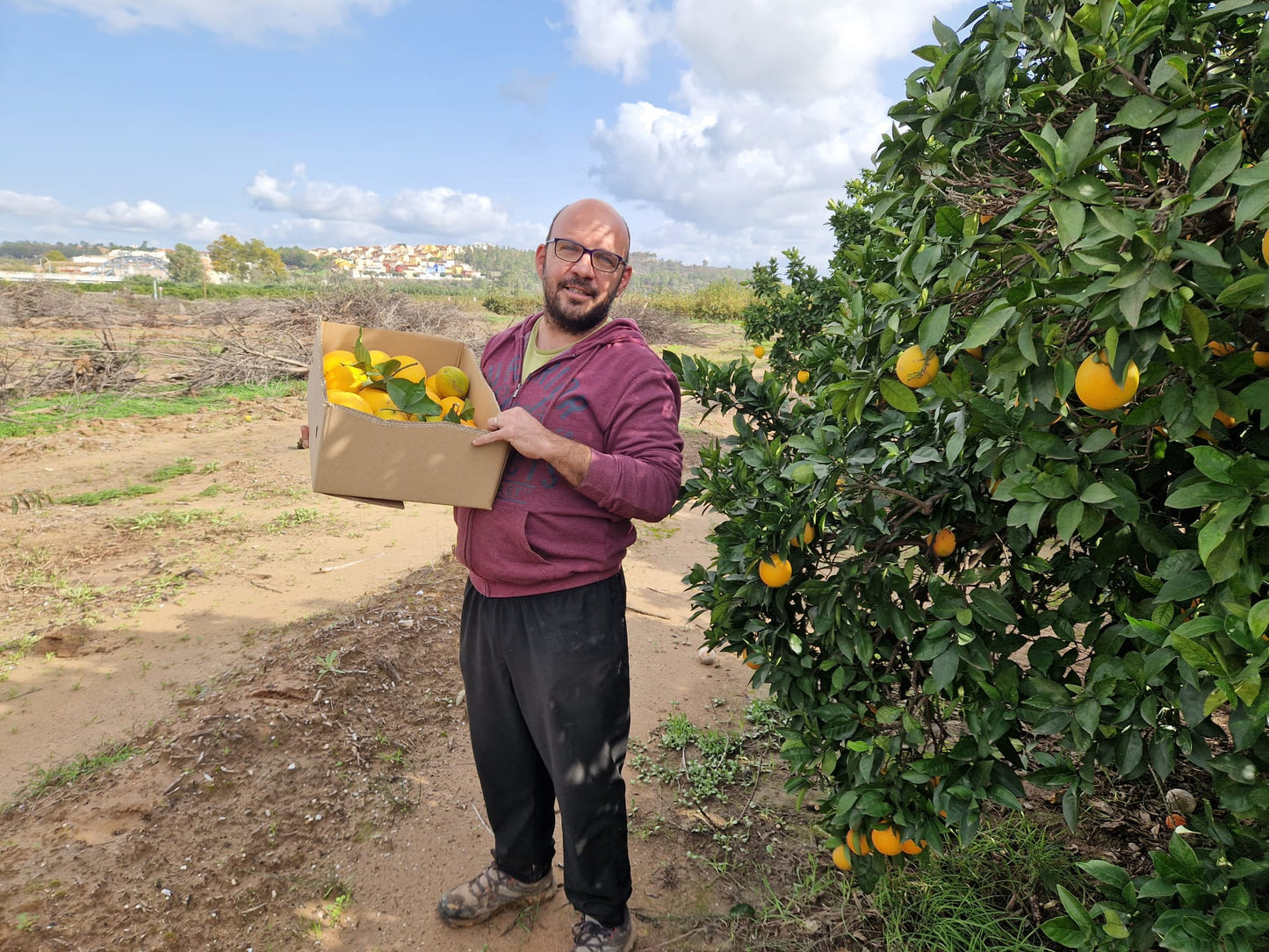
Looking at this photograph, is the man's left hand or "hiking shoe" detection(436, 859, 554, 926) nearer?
the man's left hand

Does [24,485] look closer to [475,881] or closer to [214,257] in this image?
[475,881]

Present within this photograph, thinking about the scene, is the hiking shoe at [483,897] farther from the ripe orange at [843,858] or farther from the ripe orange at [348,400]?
the ripe orange at [348,400]

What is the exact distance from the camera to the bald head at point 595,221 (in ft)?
6.27

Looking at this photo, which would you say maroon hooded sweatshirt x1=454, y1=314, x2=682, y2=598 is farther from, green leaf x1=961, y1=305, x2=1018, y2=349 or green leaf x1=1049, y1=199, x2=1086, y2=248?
green leaf x1=1049, y1=199, x2=1086, y2=248

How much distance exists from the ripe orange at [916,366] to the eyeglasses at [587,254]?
36.0 inches

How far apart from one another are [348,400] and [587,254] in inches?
27.5

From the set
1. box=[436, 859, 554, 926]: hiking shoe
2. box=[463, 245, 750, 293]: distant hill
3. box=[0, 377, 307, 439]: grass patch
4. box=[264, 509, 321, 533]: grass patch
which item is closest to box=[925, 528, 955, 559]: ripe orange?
box=[436, 859, 554, 926]: hiking shoe

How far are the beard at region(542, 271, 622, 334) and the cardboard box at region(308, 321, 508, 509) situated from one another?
0.43 m

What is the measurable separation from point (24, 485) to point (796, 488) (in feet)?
23.1

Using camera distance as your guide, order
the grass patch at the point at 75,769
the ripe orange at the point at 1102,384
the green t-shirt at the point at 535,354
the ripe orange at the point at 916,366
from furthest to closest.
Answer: the grass patch at the point at 75,769 → the green t-shirt at the point at 535,354 → the ripe orange at the point at 916,366 → the ripe orange at the point at 1102,384

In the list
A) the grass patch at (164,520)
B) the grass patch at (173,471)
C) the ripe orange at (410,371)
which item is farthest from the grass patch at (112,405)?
the ripe orange at (410,371)

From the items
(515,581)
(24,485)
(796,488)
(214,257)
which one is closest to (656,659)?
(515,581)

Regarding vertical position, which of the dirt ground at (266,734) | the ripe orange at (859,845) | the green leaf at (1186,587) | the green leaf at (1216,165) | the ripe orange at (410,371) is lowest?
the dirt ground at (266,734)

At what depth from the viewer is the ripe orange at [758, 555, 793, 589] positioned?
5.18 ft
